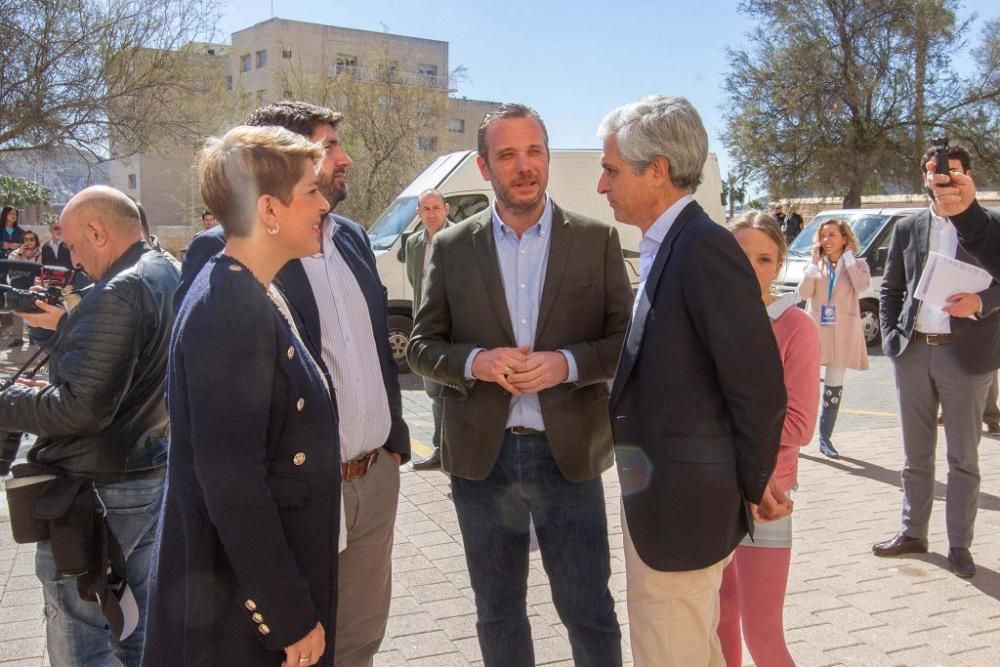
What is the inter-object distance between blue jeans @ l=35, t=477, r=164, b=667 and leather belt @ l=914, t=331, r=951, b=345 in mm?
3870

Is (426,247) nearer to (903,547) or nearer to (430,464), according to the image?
(430,464)

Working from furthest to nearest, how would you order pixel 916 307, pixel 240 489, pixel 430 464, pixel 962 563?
Result: 1. pixel 430 464
2. pixel 916 307
3. pixel 962 563
4. pixel 240 489

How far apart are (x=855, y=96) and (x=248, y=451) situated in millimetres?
32107

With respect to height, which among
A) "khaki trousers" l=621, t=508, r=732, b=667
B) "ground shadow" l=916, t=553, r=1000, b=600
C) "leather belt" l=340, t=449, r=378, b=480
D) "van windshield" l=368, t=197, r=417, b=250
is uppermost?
Result: "van windshield" l=368, t=197, r=417, b=250

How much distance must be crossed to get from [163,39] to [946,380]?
15364 millimetres

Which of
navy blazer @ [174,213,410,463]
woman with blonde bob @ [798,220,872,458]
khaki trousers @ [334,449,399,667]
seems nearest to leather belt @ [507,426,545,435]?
navy blazer @ [174,213,410,463]

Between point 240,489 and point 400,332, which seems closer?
Result: point 240,489

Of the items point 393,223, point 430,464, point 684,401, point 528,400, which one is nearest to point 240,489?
point 684,401

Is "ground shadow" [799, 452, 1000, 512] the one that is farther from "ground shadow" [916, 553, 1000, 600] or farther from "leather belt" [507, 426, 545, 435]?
"leather belt" [507, 426, 545, 435]

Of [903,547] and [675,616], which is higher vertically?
[675,616]

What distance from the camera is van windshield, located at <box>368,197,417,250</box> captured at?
11250 millimetres

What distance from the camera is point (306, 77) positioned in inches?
1250

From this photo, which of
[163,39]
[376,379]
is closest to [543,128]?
[376,379]

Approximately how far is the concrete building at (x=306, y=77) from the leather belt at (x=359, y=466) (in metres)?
29.2
